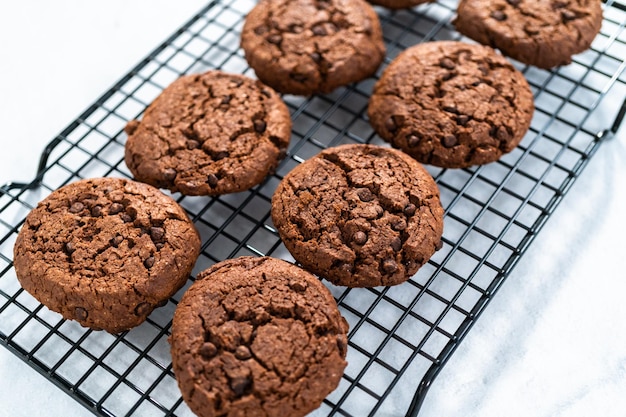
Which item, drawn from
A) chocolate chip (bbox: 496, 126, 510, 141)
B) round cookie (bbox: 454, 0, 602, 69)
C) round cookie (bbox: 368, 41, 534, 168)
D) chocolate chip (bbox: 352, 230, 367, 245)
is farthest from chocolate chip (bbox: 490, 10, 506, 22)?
chocolate chip (bbox: 352, 230, 367, 245)

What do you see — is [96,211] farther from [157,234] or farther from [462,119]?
[462,119]

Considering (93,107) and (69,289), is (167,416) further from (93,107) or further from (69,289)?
(93,107)

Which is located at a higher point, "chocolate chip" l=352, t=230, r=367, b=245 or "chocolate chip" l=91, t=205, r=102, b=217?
"chocolate chip" l=91, t=205, r=102, b=217

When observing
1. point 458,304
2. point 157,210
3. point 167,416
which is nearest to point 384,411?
point 458,304

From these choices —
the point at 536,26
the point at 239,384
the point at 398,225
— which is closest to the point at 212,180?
the point at 398,225

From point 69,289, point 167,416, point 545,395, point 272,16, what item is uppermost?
point 272,16

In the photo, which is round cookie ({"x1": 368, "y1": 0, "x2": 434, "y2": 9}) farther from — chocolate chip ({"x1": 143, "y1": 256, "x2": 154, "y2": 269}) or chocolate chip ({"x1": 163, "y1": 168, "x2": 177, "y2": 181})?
chocolate chip ({"x1": 143, "y1": 256, "x2": 154, "y2": 269})
